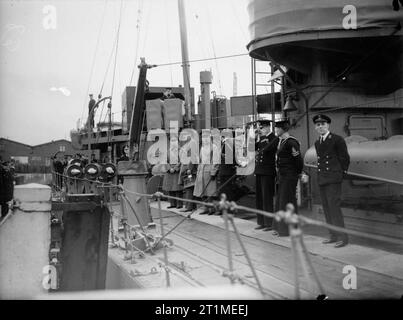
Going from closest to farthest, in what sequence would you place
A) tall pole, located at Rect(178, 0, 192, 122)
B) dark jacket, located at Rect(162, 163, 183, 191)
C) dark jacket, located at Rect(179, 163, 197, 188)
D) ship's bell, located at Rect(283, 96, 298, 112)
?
ship's bell, located at Rect(283, 96, 298, 112), dark jacket, located at Rect(179, 163, 197, 188), dark jacket, located at Rect(162, 163, 183, 191), tall pole, located at Rect(178, 0, 192, 122)

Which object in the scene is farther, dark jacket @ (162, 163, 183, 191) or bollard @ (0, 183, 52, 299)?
dark jacket @ (162, 163, 183, 191)

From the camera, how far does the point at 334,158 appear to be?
4582 millimetres

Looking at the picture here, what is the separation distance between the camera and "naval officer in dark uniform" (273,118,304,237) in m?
5.16

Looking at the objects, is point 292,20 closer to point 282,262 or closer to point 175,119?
point 282,262

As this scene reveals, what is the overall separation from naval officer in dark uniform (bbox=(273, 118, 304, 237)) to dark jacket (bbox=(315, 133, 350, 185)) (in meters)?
0.54

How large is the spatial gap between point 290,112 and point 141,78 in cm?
282

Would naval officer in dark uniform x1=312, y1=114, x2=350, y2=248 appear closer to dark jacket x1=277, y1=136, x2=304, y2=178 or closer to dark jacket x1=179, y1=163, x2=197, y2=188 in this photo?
dark jacket x1=277, y1=136, x2=304, y2=178

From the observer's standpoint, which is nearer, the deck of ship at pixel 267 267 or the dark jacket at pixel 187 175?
the deck of ship at pixel 267 267

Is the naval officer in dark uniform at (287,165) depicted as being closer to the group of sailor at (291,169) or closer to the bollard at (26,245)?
the group of sailor at (291,169)

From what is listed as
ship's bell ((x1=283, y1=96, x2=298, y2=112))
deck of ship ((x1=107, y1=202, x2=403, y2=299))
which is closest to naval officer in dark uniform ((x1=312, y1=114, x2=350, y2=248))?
deck of ship ((x1=107, y1=202, x2=403, y2=299))

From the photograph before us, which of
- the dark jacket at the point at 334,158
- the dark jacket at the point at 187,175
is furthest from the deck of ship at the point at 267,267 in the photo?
the dark jacket at the point at 187,175

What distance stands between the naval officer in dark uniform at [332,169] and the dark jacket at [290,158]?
45 cm

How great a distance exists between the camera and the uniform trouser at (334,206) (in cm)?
454

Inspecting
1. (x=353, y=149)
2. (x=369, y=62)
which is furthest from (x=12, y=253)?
(x=369, y=62)
